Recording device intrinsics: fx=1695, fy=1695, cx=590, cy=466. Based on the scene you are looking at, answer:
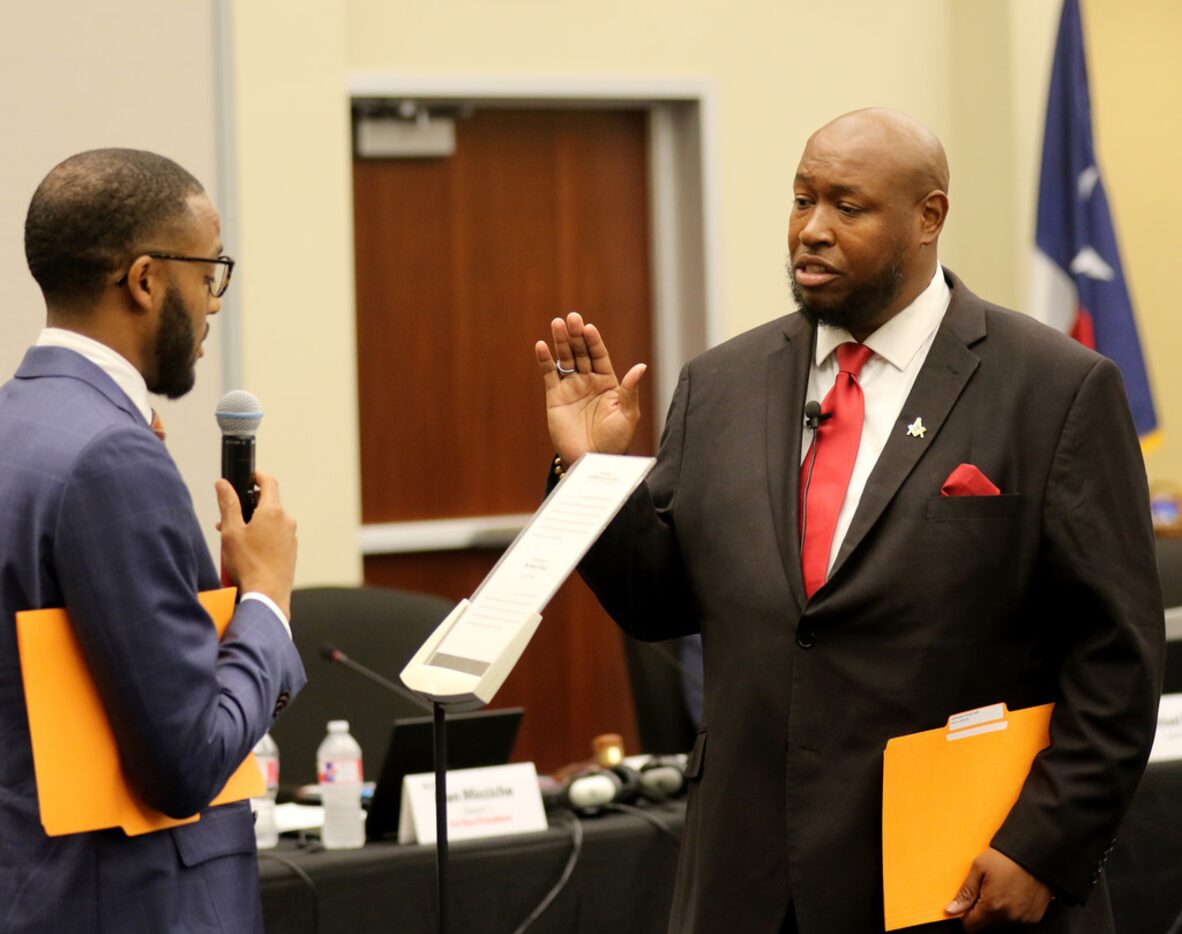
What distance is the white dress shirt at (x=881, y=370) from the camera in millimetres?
2059

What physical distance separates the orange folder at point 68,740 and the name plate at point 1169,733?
7.30 feet

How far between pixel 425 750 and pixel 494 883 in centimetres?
26

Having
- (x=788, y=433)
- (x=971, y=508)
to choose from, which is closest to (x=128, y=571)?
(x=788, y=433)

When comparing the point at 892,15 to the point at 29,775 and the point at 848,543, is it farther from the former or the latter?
the point at 29,775

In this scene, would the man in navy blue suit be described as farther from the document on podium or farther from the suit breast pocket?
the suit breast pocket

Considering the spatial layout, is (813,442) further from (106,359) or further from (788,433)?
(106,359)

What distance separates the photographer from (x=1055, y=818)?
1924 mm

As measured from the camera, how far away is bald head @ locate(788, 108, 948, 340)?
82.5 inches

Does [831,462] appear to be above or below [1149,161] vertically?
below

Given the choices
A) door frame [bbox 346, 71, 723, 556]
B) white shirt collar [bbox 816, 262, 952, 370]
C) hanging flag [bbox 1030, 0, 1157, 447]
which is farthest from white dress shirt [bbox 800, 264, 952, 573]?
hanging flag [bbox 1030, 0, 1157, 447]

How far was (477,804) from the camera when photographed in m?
2.89

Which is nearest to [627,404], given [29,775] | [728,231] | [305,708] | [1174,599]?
[29,775]

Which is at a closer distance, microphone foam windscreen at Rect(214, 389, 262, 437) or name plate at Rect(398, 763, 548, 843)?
A: microphone foam windscreen at Rect(214, 389, 262, 437)

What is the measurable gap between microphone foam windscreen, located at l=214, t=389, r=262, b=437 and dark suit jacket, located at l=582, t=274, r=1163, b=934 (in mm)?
453
